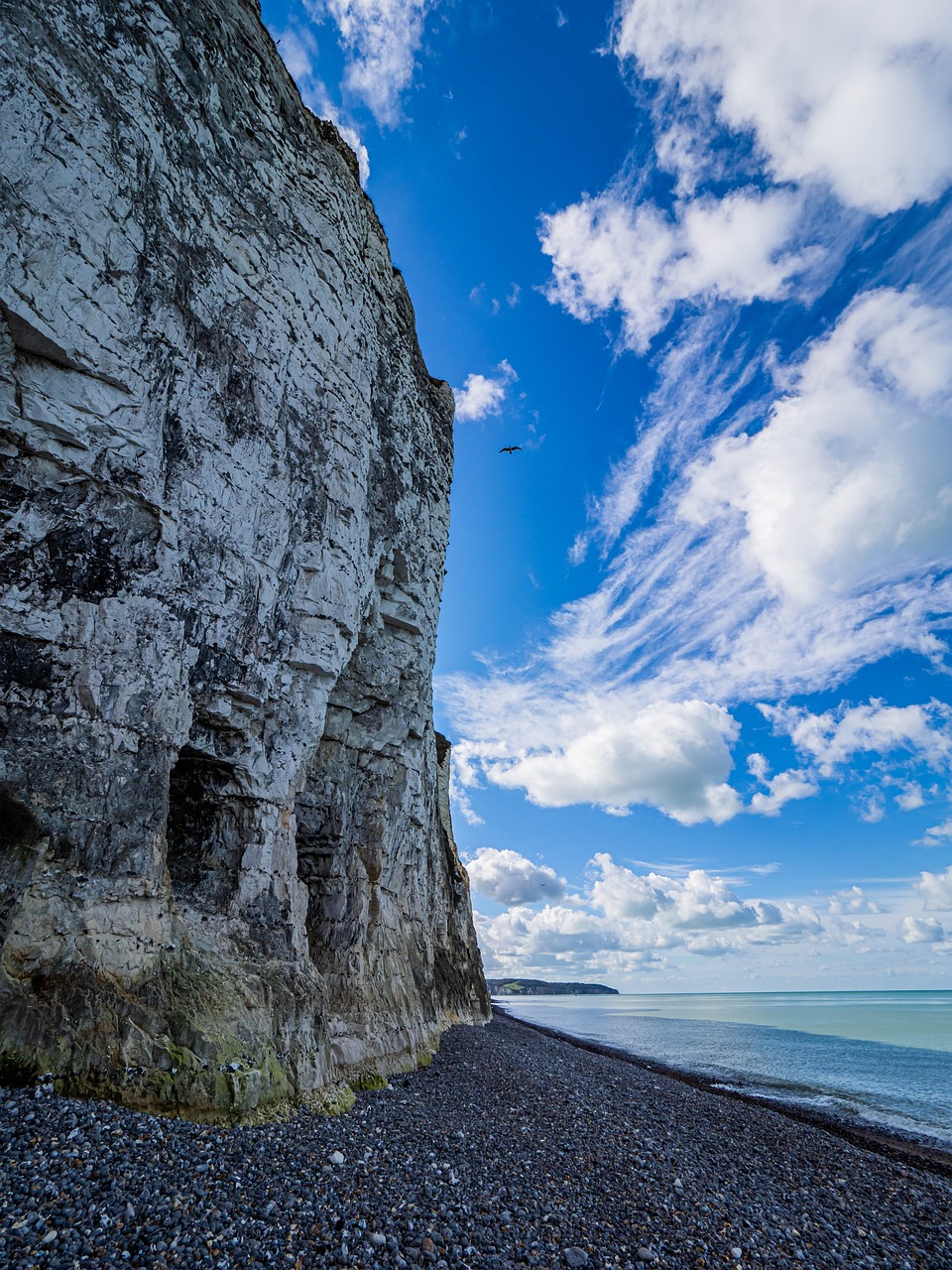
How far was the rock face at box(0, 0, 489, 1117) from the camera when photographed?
28.7 feet

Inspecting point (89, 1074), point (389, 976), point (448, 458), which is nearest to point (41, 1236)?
point (89, 1074)

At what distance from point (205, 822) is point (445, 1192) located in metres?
7.34

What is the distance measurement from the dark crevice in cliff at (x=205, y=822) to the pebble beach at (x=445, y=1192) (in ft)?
14.4

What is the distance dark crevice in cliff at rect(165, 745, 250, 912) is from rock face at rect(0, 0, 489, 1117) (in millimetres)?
46

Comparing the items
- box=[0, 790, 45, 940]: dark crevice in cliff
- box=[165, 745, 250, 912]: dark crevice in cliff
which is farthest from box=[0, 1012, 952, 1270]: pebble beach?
box=[165, 745, 250, 912]: dark crevice in cliff

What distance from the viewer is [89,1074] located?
7.80 meters

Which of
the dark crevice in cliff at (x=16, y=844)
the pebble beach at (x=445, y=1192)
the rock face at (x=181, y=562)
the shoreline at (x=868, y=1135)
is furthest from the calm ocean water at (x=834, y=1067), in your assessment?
the dark crevice in cliff at (x=16, y=844)

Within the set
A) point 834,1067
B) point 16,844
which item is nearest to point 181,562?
point 16,844

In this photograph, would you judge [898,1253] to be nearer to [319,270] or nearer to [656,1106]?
[656,1106]

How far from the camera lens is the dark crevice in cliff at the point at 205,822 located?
1166 centimetres

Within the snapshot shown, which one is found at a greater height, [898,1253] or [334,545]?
[334,545]

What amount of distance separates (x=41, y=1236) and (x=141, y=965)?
3.98 m

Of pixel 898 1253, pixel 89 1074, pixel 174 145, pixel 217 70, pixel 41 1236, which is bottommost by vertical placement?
pixel 898 1253

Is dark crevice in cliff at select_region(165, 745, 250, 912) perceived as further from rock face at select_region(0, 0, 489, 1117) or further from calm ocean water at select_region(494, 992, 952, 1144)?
calm ocean water at select_region(494, 992, 952, 1144)
